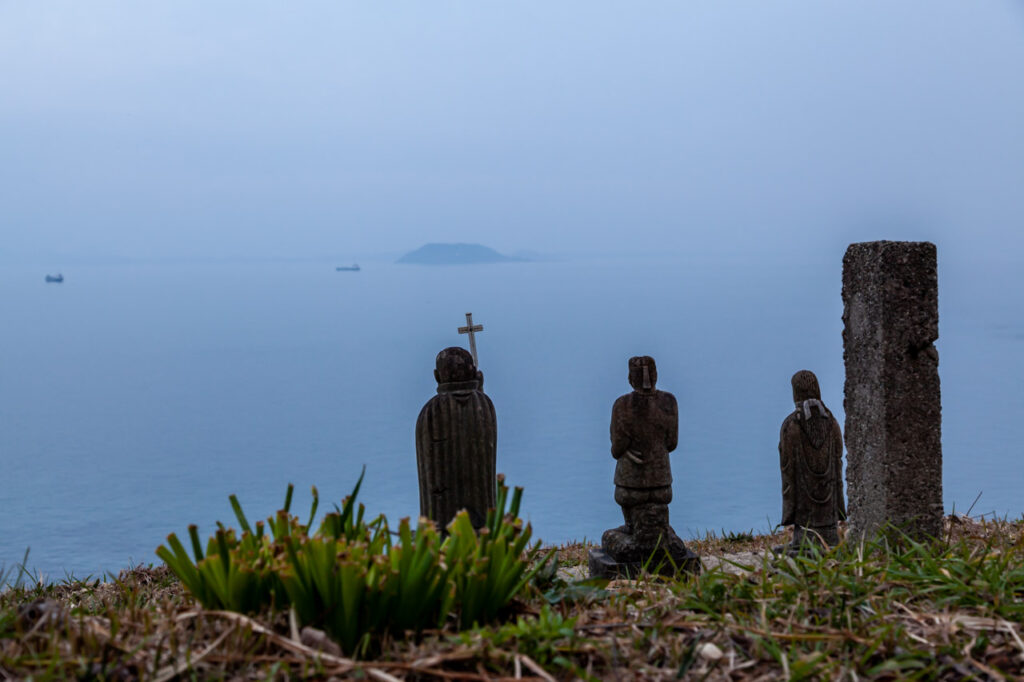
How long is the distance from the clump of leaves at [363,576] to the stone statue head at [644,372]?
5.01m

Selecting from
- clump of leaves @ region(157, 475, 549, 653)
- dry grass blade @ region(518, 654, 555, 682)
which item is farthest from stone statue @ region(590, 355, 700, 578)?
dry grass blade @ region(518, 654, 555, 682)

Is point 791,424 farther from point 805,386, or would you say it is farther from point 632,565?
point 632,565

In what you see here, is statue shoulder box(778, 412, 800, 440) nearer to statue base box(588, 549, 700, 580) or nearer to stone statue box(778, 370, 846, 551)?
stone statue box(778, 370, 846, 551)

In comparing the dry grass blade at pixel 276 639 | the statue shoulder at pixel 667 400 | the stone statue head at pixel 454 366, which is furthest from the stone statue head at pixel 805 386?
the dry grass blade at pixel 276 639

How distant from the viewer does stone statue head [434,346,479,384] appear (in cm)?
779

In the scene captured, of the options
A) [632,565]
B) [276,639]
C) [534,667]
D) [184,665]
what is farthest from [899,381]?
[184,665]

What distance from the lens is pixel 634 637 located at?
312cm

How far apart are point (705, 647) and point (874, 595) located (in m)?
0.75

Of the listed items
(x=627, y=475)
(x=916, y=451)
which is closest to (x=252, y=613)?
(x=916, y=451)

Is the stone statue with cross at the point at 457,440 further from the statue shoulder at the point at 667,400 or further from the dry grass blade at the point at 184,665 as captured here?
the dry grass blade at the point at 184,665

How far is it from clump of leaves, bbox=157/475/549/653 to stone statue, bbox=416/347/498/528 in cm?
433

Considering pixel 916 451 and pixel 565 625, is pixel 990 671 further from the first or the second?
pixel 916 451

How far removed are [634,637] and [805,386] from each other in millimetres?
5878

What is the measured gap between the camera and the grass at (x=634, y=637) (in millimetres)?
2865
